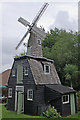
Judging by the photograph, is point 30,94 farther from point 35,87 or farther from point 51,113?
point 51,113

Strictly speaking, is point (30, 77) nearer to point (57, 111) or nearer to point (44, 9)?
point (57, 111)

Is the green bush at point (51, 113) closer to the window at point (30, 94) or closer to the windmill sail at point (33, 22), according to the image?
the window at point (30, 94)

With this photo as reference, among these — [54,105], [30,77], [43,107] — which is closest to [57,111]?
Answer: [54,105]

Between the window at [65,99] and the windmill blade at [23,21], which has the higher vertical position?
the windmill blade at [23,21]

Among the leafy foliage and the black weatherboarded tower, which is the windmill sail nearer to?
the black weatherboarded tower

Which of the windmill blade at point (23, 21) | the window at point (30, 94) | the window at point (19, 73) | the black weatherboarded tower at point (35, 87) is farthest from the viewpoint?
the windmill blade at point (23, 21)

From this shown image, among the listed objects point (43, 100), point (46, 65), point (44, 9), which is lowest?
point (43, 100)

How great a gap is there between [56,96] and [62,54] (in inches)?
459

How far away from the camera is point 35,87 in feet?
42.7

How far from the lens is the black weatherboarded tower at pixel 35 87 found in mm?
12656

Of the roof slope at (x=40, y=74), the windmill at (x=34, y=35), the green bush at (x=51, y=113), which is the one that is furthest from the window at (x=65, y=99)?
the windmill at (x=34, y=35)

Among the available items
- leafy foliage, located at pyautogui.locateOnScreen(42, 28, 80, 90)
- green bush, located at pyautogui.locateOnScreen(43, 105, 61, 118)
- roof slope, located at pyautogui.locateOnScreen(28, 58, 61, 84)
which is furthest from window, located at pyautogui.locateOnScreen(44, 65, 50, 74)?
leafy foliage, located at pyautogui.locateOnScreen(42, 28, 80, 90)

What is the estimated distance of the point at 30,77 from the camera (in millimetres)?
13711

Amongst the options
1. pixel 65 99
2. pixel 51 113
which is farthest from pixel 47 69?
pixel 51 113
